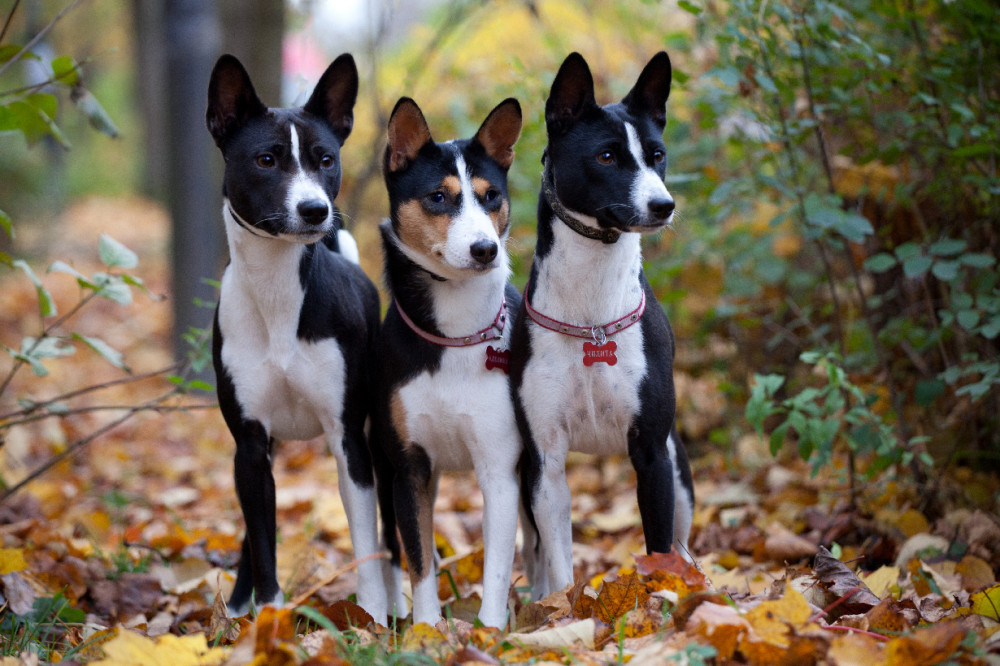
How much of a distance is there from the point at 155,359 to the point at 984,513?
8.44 meters

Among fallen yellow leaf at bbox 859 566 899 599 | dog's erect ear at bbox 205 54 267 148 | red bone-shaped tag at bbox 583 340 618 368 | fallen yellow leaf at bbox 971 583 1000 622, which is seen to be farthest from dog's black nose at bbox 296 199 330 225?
fallen yellow leaf at bbox 971 583 1000 622

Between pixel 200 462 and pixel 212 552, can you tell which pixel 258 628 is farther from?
pixel 200 462

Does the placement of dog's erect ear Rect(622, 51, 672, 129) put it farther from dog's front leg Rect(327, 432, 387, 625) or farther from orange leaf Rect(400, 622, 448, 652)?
orange leaf Rect(400, 622, 448, 652)

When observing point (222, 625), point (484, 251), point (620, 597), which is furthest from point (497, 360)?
point (222, 625)

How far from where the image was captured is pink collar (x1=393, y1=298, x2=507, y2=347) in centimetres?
331

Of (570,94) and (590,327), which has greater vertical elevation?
(570,94)

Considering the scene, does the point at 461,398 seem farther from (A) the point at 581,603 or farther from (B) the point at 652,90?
(B) the point at 652,90

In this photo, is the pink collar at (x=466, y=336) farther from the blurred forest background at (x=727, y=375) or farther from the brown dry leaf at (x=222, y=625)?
the brown dry leaf at (x=222, y=625)

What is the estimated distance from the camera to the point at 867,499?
4.46 m

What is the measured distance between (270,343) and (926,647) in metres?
2.25

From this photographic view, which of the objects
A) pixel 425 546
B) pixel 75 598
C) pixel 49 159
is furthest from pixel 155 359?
pixel 425 546

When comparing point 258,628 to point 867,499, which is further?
point 867,499

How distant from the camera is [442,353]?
331cm

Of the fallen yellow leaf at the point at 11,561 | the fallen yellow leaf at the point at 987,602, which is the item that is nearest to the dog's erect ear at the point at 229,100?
the fallen yellow leaf at the point at 11,561
